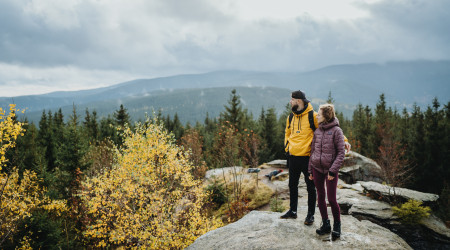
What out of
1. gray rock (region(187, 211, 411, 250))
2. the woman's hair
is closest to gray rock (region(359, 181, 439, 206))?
gray rock (region(187, 211, 411, 250))

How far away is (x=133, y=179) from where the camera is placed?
33.9ft

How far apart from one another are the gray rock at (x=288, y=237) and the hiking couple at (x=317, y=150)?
276 millimetres

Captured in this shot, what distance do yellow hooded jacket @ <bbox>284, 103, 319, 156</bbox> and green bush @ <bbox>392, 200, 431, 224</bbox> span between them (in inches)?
281

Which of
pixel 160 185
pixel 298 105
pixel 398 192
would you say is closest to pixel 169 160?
pixel 160 185

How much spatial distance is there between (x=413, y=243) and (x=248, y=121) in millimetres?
31929

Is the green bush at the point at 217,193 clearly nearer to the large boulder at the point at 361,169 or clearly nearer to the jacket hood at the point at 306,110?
the large boulder at the point at 361,169

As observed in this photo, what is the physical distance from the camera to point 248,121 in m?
40.4

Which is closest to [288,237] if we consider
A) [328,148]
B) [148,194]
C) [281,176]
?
[328,148]

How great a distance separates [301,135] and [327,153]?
70 cm

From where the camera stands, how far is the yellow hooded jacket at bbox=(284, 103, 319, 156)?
199 inches

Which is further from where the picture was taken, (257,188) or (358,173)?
(358,173)

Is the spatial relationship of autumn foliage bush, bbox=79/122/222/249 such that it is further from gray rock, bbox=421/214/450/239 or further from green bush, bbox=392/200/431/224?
gray rock, bbox=421/214/450/239

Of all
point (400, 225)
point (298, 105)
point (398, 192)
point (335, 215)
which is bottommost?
point (400, 225)

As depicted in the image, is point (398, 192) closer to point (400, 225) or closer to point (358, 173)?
point (400, 225)
